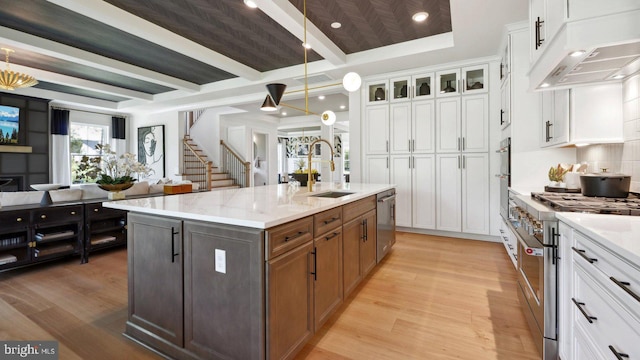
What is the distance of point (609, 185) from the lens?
188 cm

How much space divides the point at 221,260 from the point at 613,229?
1740 mm

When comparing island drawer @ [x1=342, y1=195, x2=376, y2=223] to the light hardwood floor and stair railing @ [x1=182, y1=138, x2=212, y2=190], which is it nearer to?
the light hardwood floor

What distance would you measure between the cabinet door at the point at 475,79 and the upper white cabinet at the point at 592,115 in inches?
79.3

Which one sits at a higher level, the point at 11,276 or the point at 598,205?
the point at 598,205

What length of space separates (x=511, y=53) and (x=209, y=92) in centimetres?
553

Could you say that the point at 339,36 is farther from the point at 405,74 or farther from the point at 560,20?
the point at 560,20

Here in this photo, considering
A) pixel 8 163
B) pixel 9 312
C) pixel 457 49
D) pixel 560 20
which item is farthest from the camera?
pixel 8 163

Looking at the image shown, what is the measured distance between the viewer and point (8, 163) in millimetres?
6305

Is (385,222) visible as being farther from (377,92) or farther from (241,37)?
(241,37)

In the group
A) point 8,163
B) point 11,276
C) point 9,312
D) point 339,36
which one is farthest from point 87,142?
point 339,36

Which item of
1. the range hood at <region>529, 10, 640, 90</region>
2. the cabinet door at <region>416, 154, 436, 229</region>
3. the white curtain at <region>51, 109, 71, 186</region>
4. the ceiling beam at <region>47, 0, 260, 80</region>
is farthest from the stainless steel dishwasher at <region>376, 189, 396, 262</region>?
the white curtain at <region>51, 109, 71, 186</region>

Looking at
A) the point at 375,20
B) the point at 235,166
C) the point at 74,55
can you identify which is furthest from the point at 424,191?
Result: the point at 235,166

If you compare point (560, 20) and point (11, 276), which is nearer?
point (560, 20)

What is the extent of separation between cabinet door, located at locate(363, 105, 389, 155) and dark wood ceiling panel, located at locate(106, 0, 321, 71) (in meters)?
1.31
